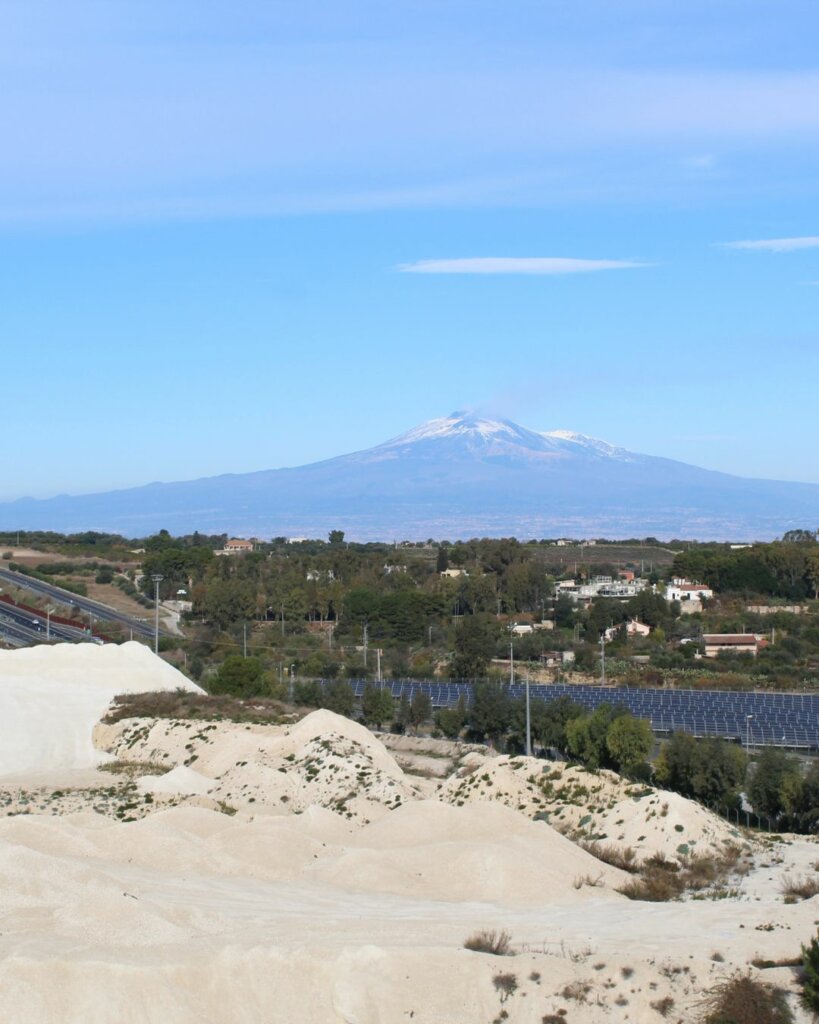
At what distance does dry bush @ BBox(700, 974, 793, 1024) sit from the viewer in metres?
14.4

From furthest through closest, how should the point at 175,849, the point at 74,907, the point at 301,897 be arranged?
the point at 175,849 → the point at 301,897 → the point at 74,907

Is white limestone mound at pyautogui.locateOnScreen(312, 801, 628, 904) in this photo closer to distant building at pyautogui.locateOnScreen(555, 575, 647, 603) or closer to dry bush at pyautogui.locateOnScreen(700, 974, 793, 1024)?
dry bush at pyautogui.locateOnScreen(700, 974, 793, 1024)

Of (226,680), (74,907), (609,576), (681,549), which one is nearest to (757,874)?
(74,907)

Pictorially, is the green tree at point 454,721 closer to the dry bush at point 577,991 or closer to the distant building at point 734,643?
the distant building at point 734,643

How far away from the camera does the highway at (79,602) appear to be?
227ft

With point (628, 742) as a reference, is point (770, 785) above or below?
below

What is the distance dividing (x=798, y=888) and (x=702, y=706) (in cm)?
2696

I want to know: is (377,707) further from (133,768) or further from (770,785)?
(770,785)

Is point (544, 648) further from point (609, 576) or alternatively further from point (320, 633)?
point (609, 576)

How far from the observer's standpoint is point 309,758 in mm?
31031

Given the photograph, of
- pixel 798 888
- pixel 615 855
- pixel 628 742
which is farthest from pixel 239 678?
pixel 798 888

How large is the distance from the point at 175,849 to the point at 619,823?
8.04 m

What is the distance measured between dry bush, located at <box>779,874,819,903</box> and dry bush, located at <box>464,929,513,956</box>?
5.43m

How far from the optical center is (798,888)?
20.3 metres
